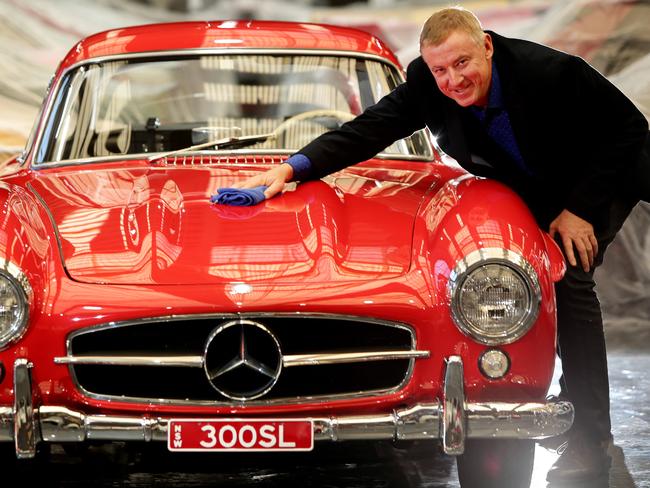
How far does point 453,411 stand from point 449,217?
1.92ft

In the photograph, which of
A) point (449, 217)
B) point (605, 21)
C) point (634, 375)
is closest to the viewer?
point (449, 217)

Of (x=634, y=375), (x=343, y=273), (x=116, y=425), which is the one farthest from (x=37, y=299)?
(x=634, y=375)

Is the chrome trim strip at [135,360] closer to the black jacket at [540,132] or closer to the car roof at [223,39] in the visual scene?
the black jacket at [540,132]

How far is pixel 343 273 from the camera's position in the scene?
117 inches

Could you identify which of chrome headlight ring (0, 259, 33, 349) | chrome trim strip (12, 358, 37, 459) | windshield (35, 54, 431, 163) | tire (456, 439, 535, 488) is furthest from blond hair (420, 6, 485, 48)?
chrome trim strip (12, 358, 37, 459)

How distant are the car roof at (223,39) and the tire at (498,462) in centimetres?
184

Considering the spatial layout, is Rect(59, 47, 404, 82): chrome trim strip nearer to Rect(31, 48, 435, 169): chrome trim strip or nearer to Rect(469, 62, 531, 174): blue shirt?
Rect(31, 48, 435, 169): chrome trim strip

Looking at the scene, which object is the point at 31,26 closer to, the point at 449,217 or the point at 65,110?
the point at 65,110

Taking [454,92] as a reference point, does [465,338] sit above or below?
below

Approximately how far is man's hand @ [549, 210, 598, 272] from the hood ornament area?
1.06m

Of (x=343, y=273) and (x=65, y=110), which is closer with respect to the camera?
(x=343, y=273)

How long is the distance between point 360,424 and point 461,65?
1161 millimetres

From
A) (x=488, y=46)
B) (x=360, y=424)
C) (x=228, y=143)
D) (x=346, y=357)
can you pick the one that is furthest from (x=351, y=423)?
(x=228, y=143)

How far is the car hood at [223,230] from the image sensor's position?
2.96 metres
